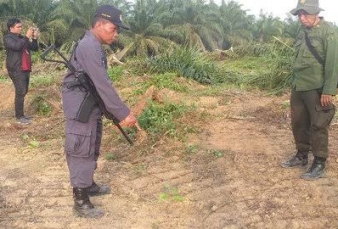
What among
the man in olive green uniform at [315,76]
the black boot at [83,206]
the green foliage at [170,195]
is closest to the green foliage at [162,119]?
the green foliage at [170,195]

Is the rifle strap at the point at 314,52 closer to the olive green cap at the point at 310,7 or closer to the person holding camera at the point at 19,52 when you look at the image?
the olive green cap at the point at 310,7

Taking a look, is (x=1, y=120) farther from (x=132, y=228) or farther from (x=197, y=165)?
(x=132, y=228)

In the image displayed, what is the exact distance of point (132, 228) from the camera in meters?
3.37

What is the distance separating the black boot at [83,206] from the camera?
351 cm

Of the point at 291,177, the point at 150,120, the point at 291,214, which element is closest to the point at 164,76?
the point at 150,120

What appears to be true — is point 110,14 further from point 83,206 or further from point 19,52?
point 19,52

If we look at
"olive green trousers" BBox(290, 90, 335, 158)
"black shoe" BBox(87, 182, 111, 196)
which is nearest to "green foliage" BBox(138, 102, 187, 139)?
"black shoe" BBox(87, 182, 111, 196)

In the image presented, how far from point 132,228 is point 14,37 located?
4.06m

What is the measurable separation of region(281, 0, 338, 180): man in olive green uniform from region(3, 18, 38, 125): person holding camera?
4037mm

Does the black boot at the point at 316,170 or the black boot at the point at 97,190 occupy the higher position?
the black boot at the point at 316,170

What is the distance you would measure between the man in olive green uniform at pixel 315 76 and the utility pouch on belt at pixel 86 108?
2.02 metres

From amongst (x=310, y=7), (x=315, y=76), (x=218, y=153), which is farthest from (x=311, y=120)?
(x=218, y=153)

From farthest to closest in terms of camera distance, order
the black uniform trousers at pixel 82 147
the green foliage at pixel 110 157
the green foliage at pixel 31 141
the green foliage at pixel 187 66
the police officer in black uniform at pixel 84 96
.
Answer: the green foliage at pixel 187 66 < the green foliage at pixel 31 141 < the green foliage at pixel 110 157 < the black uniform trousers at pixel 82 147 < the police officer in black uniform at pixel 84 96

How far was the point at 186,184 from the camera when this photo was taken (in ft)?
13.6
